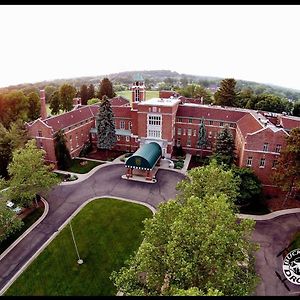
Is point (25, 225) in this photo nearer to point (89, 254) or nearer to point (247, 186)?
point (89, 254)

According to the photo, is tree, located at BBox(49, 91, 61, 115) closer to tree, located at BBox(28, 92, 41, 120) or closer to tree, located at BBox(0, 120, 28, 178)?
tree, located at BBox(28, 92, 41, 120)

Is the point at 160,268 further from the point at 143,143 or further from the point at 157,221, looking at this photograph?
the point at 143,143

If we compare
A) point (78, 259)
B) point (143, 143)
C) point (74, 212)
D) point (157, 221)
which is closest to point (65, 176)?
point (74, 212)

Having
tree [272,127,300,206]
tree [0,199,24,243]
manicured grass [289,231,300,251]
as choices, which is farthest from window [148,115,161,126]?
tree [0,199,24,243]

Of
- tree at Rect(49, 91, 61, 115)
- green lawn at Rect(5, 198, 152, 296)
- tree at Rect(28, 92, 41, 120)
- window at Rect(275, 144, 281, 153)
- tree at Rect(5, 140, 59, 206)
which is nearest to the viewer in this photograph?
green lawn at Rect(5, 198, 152, 296)

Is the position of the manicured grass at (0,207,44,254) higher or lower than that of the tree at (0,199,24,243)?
lower

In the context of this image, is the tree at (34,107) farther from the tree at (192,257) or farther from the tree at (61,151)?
the tree at (192,257)
